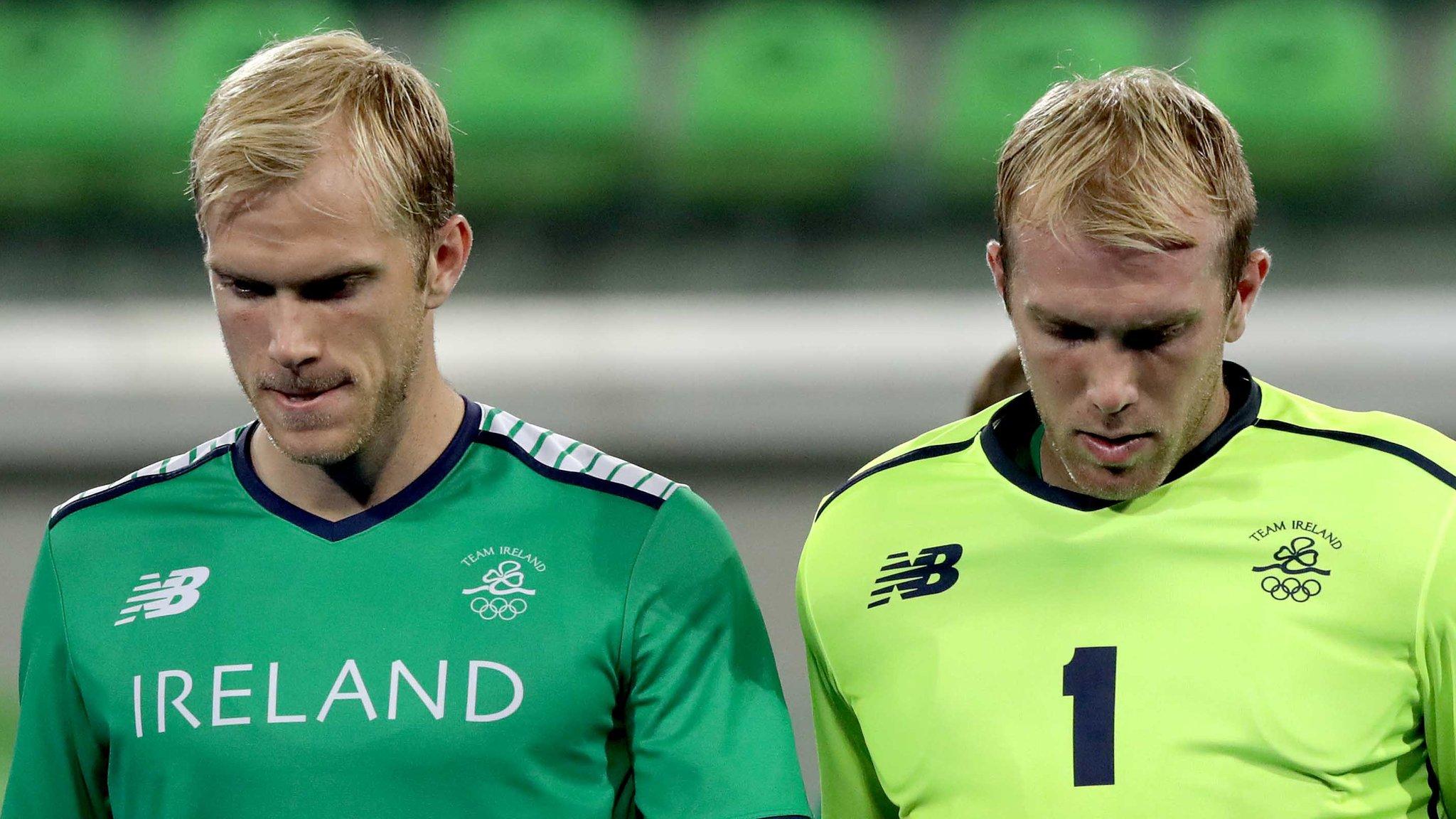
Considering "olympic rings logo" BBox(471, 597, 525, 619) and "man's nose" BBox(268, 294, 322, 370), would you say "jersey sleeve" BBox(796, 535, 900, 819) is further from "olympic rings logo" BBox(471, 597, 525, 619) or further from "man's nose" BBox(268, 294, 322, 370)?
"man's nose" BBox(268, 294, 322, 370)

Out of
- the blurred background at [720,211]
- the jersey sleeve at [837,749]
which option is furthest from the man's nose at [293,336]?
the blurred background at [720,211]

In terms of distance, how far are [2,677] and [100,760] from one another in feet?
14.8

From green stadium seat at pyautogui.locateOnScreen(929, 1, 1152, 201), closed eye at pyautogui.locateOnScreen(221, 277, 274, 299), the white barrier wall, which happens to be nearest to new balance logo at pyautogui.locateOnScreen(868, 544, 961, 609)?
closed eye at pyautogui.locateOnScreen(221, 277, 274, 299)

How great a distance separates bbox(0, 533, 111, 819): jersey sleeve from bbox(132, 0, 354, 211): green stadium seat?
6.74m

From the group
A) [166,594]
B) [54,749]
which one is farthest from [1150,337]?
[54,749]

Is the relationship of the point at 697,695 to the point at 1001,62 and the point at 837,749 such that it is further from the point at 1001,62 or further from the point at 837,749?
the point at 1001,62

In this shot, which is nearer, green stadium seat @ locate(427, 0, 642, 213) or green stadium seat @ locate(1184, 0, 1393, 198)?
green stadium seat @ locate(1184, 0, 1393, 198)

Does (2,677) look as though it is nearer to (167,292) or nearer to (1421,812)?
(167,292)

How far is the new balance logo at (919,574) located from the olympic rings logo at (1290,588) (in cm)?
36

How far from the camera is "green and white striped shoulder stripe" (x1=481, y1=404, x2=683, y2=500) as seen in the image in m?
2.15

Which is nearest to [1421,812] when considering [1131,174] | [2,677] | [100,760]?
[1131,174]

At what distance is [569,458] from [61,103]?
747cm

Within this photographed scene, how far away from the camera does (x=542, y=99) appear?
345 inches

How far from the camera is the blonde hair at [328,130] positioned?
Answer: 6.46 feet
